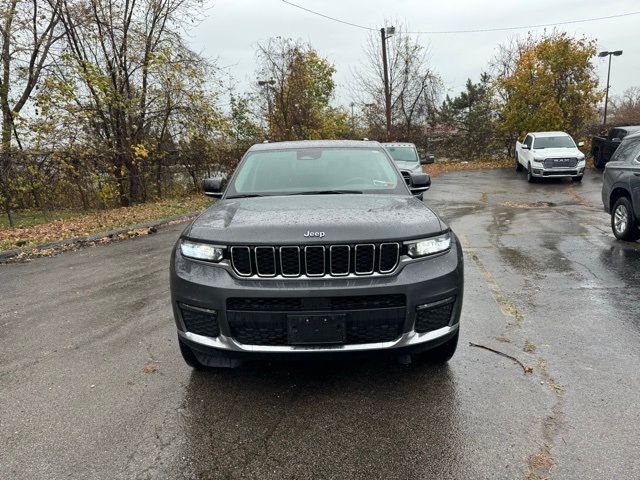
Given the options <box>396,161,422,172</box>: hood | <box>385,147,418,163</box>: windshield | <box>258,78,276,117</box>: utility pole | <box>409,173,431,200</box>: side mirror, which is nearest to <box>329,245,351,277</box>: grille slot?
<box>409,173,431,200</box>: side mirror

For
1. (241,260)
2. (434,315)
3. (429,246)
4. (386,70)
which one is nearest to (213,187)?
(241,260)

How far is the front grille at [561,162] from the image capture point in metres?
16.1

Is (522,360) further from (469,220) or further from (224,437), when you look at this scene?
(469,220)

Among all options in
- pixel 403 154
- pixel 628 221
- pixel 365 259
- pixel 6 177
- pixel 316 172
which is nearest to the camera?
pixel 365 259

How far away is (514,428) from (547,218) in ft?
27.5

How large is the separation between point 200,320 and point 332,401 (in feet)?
3.23

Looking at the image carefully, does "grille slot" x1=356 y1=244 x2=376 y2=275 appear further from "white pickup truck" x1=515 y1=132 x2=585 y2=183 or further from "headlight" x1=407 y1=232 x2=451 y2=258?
"white pickup truck" x1=515 y1=132 x2=585 y2=183

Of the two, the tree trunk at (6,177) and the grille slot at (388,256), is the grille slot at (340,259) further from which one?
the tree trunk at (6,177)

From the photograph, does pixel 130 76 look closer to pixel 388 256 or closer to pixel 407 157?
pixel 407 157

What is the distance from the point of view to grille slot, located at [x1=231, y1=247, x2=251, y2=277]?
274 cm


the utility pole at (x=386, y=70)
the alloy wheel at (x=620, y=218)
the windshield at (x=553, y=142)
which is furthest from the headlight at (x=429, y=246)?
the utility pole at (x=386, y=70)

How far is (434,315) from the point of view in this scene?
9.24 ft

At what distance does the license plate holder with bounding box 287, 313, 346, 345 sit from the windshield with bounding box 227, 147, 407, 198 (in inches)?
59.3

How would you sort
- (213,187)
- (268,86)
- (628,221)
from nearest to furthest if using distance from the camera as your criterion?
(213,187), (628,221), (268,86)
